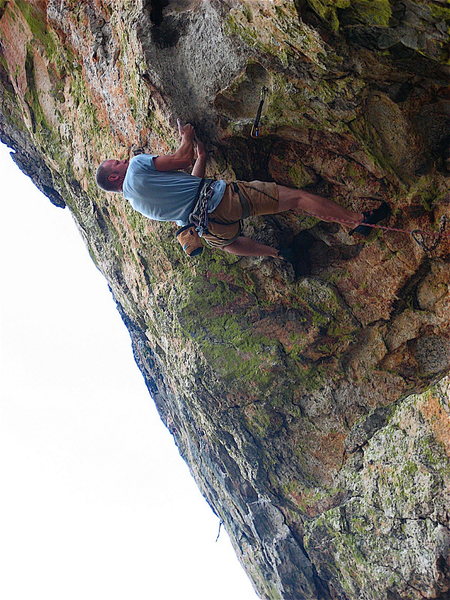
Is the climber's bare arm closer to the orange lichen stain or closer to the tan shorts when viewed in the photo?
the tan shorts

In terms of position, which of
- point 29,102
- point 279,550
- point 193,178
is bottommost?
point 279,550

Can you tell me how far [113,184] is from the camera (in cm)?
→ 743

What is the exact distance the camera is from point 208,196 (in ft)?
22.9

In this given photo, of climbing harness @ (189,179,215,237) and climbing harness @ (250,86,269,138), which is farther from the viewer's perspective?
climbing harness @ (189,179,215,237)

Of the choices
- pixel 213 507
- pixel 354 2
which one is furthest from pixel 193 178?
pixel 213 507

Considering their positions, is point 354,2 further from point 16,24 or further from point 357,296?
point 16,24

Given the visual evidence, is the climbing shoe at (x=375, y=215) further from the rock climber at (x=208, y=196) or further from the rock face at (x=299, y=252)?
the rock face at (x=299, y=252)

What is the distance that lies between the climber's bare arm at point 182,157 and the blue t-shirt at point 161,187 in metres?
0.08

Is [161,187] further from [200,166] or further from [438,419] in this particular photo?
[438,419]

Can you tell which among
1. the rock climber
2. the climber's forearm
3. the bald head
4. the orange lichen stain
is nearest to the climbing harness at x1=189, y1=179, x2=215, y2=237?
the rock climber

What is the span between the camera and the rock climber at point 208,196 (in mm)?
6934

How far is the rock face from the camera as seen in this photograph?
5.77m

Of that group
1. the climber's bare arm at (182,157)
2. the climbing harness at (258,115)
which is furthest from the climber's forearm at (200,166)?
the climbing harness at (258,115)

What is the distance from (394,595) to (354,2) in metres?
7.67
